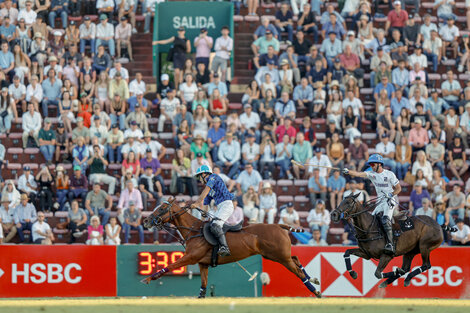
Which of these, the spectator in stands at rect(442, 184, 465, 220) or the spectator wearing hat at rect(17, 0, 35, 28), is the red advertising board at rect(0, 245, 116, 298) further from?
the spectator wearing hat at rect(17, 0, 35, 28)

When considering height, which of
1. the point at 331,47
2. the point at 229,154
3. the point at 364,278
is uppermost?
the point at 331,47

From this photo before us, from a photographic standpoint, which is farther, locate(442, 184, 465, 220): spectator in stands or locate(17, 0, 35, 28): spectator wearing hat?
locate(17, 0, 35, 28): spectator wearing hat

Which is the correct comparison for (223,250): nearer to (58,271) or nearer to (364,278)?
(364,278)

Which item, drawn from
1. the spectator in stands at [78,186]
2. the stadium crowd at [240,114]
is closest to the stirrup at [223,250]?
the stadium crowd at [240,114]

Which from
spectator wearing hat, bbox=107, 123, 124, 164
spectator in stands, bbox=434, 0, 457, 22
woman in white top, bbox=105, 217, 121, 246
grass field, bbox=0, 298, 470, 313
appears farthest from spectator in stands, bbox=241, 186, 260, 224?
spectator in stands, bbox=434, 0, 457, 22

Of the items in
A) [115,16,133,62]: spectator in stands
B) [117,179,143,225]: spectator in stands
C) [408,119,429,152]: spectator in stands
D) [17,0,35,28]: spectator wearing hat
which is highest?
[17,0,35,28]: spectator wearing hat

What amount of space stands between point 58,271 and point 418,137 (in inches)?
488

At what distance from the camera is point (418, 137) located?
3186 cm

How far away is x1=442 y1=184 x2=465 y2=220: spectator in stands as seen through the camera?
98.4 ft

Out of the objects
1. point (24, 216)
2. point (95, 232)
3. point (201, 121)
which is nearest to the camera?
point (95, 232)

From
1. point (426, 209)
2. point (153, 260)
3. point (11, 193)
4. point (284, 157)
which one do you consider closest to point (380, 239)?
point (153, 260)

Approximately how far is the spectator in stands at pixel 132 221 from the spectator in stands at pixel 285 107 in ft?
19.5

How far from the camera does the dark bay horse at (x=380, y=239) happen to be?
22.1m

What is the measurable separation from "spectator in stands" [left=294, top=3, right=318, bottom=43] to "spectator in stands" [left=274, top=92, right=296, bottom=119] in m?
3.86
